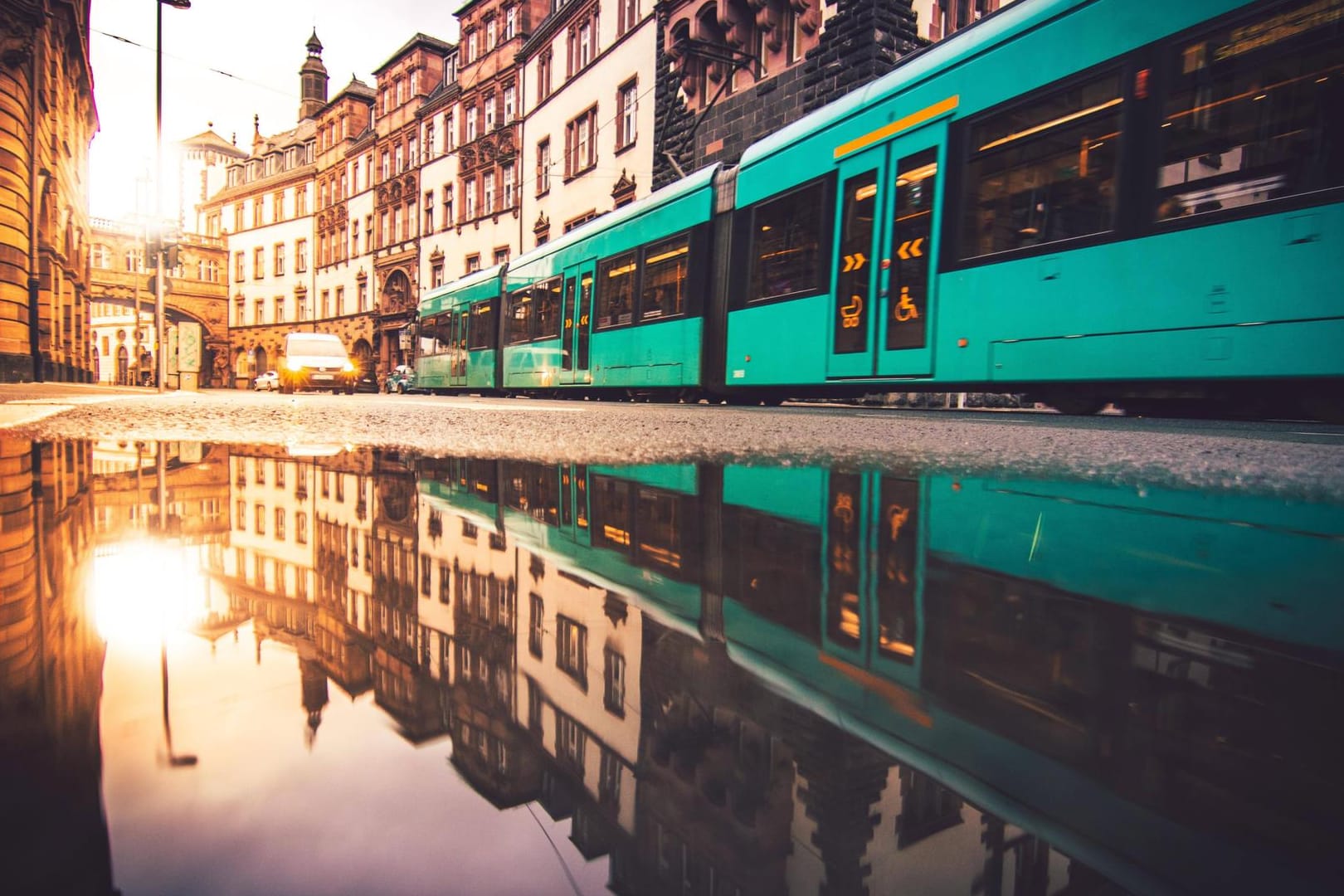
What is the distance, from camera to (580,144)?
28.2 meters

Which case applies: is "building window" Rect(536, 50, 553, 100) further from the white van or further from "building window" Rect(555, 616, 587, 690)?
"building window" Rect(555, 616, 587, 690)

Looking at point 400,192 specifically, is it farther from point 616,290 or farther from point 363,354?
point 616,290

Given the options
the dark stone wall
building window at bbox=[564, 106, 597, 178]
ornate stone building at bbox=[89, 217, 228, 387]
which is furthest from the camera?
ornate stone building at bbox=[89, 217, 228, 387]

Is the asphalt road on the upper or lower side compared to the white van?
lower

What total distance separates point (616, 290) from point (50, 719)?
13.1 metres

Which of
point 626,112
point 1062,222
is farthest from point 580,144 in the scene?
point 1062,222

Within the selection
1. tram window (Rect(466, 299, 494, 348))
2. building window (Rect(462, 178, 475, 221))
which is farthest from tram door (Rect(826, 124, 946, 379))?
building window (Rect(462, 178, 475, 221))

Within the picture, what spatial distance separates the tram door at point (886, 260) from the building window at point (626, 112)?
17474 mm

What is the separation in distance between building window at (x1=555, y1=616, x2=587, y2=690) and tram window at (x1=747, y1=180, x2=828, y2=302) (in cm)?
840

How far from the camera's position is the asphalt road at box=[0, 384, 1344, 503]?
116 inches

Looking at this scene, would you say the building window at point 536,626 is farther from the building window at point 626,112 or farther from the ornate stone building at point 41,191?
the building window at point 626,112

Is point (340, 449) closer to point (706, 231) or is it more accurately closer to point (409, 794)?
point (409, 794)

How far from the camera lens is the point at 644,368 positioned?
12.6 metres

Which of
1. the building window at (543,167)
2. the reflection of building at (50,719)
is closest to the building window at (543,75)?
the building window at (543,167)
